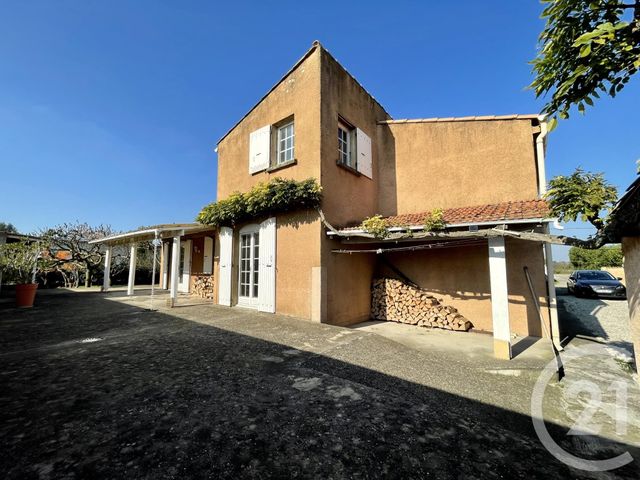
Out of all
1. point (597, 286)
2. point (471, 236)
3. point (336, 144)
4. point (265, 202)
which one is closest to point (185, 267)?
point (265, 202)

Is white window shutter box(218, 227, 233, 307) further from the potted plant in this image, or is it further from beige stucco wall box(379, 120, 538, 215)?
the potted plant

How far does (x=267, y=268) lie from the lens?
23.3ft

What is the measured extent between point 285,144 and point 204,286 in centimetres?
655

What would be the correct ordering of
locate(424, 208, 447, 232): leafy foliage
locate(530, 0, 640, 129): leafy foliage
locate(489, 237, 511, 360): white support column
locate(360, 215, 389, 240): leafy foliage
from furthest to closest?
locate(360, 215, 389, 240): leafy foliage < locate(424, 208, 447, 232): leafy foliage < locate(489, 237, 511, 360): white support column < locate(530, 0, 640, 129): leafy foliage

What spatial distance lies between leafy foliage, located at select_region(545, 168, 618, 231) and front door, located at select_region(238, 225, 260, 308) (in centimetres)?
637

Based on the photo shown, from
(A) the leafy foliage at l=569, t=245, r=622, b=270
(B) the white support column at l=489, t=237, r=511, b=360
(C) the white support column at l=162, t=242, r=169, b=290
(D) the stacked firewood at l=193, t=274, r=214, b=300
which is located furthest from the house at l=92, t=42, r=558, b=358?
(A) the leafy foliage at l=569, t=245, r=622, b=270

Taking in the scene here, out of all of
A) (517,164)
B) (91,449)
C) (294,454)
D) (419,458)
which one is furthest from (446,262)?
(91,449)

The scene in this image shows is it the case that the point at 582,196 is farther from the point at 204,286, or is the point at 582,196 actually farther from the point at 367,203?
the point at 204,286

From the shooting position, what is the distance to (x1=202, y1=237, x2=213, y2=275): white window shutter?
11125mm

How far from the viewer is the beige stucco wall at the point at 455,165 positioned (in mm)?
6422

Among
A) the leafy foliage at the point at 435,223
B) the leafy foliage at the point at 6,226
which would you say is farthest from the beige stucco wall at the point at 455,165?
the leafy foliage at the point at 6,226

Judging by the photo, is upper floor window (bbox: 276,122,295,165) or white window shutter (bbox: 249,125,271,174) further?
white window shutter (bbox: 249,125,271,174)

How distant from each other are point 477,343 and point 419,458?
159 inches

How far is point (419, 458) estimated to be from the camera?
73.5 inches
